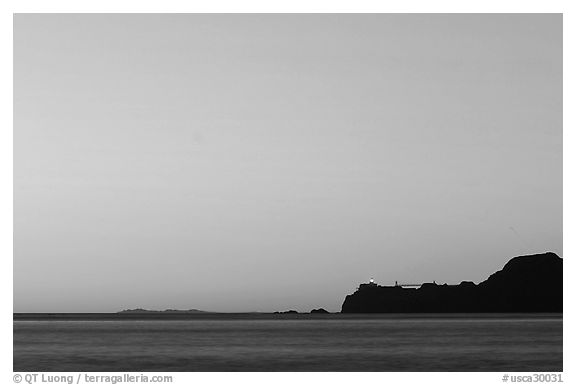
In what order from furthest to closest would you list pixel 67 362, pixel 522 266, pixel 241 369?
1. pixel 522 266
2. pixel 67 362
3. pixel 241 369

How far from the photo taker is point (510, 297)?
195 m
